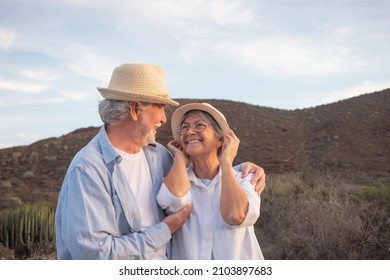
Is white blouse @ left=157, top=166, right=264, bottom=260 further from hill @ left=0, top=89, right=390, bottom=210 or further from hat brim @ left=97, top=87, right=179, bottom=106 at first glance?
hill @ left=0, top=89, right=390, bottom=210

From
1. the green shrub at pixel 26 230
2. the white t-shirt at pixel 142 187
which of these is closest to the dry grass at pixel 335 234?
the green shrub at pixel 26 230

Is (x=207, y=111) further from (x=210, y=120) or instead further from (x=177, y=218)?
(x=177, y=218)

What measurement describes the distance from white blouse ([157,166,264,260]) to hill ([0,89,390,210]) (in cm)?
1119

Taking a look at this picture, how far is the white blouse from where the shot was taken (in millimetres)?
3252

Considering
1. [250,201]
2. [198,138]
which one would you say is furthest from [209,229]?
[198,138]

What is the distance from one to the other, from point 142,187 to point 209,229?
1.74ft

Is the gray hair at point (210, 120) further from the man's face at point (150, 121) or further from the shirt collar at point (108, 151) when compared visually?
the shirt collar at point (108, 151)

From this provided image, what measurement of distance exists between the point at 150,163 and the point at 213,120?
0.54 metres

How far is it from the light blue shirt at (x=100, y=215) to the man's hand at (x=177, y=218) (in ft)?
0.18

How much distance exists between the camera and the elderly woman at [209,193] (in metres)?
3.15

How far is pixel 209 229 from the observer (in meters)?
3.30

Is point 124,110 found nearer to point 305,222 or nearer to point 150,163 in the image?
point 150,163
